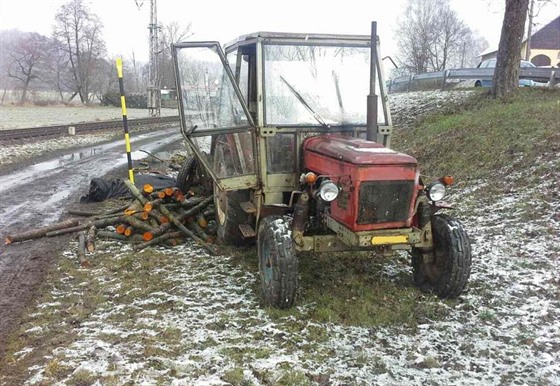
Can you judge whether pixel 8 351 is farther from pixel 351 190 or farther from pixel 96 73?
pixel 96 73

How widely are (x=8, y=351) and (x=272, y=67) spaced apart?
352 cm

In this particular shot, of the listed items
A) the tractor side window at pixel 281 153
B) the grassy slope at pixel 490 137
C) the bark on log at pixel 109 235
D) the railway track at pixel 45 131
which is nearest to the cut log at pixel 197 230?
the bark on log at pixel 109 235

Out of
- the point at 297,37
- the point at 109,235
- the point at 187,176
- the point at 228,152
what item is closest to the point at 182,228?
the point at 109,235

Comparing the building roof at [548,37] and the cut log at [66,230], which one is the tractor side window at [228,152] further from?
the building roof at [548,37]

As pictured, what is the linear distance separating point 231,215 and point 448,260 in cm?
253

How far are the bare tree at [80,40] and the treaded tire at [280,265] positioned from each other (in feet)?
182

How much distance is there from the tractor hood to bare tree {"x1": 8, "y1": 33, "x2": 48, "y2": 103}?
51222 mm

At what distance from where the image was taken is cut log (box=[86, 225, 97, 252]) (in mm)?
6168

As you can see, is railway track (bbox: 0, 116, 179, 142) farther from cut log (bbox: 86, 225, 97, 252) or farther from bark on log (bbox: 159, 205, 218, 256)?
bark on log (bbox: 159, 205, 218, 256)

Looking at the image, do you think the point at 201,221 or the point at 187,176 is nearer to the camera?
the point at 201,221

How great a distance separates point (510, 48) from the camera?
12.1 metres

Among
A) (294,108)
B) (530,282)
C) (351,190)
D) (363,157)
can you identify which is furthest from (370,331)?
(294,108)

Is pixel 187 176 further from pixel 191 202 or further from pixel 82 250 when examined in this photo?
pixel 82 250

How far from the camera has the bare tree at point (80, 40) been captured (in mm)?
54281
